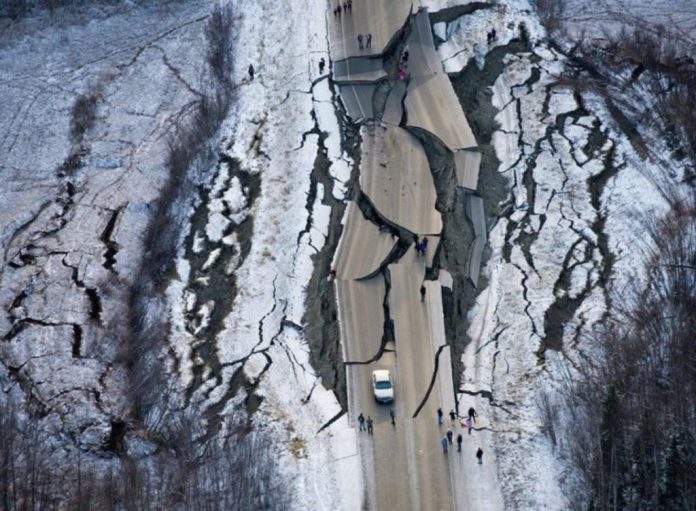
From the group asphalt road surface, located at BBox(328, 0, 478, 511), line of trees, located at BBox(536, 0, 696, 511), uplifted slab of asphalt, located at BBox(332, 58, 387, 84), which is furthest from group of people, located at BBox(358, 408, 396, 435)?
uplifted slab of asphalt, located at BBox(332, 58, 387, 84)

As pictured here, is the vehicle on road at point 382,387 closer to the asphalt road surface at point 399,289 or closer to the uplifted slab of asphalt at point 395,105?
the asphalt road surface at point 399,289

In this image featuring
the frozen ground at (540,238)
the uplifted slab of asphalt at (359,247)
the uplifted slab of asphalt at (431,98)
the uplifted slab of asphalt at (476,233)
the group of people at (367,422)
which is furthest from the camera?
the uplifted slab of asphalt at (431,98)

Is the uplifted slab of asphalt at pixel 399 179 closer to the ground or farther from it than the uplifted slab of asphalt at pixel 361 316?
farther from it

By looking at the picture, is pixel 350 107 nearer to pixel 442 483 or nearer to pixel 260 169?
pixel 260 169

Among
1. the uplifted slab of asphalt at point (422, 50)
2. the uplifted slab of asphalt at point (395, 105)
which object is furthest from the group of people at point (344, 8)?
the uplifted slab of asphalt at point (395, 105)

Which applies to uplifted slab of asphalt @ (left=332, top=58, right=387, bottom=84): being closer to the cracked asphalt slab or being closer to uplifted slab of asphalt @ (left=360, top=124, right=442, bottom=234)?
the cracked asphalt slab
